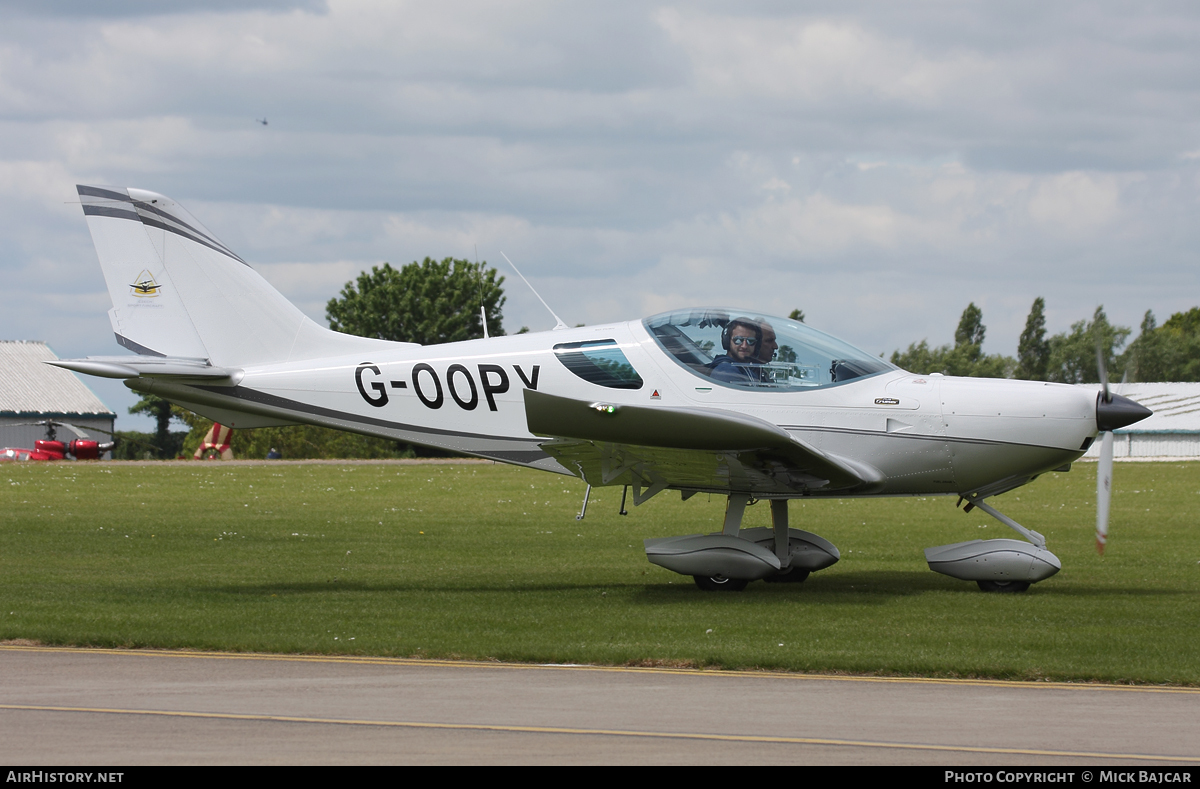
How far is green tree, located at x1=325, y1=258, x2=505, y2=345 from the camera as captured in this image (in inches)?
2985

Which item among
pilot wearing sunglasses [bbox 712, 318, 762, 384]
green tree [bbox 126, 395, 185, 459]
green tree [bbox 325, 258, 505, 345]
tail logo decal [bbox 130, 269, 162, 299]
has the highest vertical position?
green tree [bbox 325, 258, 505, 345]

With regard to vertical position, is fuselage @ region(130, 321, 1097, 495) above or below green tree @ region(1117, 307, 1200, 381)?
below

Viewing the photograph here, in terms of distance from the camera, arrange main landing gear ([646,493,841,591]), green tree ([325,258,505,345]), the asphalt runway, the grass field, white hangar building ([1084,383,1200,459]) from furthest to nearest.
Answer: green tree ([325,258,505,345]), white hangar building ([1084,383,1200,459]), main landing gear ([646,493,841,591]), the grass field, the asphalt runway

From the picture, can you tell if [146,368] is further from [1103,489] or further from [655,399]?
[1103,489]

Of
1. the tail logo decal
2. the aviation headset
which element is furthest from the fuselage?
the tail logo decal

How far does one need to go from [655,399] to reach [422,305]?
215 ft

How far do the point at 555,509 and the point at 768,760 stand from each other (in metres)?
20.6

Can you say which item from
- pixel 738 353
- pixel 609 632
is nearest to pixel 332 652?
pixel 609 632

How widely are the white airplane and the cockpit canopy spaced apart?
0.07 feet

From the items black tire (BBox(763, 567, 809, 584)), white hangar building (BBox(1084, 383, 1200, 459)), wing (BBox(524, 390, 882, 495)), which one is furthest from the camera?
white hangar building (BBox(1084, 383, 1200, 459))

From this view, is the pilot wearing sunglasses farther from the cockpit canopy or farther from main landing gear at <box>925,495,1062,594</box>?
main landing gear at <box>925,495,1062,594</box>

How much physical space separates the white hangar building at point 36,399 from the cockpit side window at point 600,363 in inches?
1968

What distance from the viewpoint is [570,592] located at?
12828 millimetres
